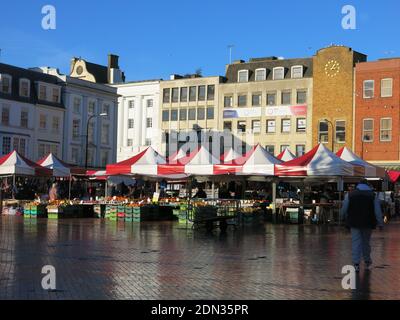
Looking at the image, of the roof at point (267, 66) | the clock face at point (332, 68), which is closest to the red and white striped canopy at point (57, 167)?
the clock face at point (332, 68)

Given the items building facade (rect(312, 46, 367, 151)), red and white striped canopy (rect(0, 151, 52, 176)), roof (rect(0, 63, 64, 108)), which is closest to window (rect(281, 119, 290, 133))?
building facade (rect(312, 46, 367, 151))

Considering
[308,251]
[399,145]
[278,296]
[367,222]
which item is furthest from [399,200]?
[278,296]

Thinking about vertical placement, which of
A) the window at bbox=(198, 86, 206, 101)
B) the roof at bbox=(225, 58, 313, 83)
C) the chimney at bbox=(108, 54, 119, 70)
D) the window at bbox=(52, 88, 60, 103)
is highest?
the chimney at bbox=(108, 54, 119, 70)

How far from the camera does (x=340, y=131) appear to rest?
64.0 meters

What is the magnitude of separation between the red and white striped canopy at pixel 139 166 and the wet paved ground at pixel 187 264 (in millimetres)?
7162

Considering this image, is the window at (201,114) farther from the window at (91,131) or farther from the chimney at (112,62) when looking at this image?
the chimney at (112,62)

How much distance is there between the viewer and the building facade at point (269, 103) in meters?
67.8

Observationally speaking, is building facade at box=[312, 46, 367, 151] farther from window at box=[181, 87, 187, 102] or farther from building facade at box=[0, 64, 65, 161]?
building facade at box=[0, 64, 65, 161]

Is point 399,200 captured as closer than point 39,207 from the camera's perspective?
No

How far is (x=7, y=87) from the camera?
59.7 m

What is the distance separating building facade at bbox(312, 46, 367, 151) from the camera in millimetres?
63438

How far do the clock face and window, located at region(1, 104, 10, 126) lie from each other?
3072 cm

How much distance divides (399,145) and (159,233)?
43.4 metres
